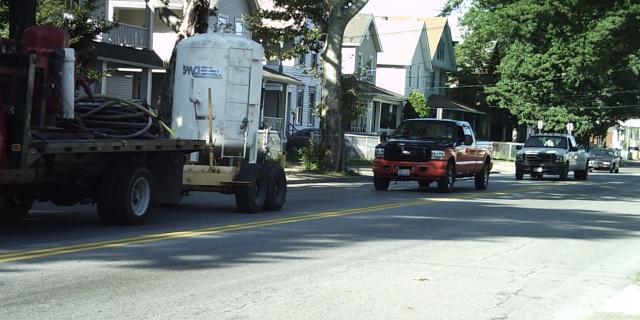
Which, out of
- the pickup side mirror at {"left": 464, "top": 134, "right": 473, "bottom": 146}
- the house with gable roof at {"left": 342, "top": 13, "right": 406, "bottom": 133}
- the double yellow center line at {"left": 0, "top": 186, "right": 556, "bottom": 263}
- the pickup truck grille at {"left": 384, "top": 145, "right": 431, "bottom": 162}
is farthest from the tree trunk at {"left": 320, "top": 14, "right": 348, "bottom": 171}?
the house with gable roof at {"left": 342, "top": 13, "right": 406, "bottom": 133}

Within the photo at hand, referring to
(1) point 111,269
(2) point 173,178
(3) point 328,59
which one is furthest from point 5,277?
(3) point 328,59

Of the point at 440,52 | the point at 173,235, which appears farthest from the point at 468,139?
the point at 440,52

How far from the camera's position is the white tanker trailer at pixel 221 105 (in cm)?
1403

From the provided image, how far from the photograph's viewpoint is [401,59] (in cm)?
6425

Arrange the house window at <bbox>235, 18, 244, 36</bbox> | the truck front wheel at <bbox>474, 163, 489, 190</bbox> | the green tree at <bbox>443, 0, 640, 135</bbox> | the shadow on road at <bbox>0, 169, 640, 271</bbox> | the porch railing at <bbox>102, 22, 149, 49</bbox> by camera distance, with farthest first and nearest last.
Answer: the green tree at <bbox>443, 0, 640, 135</bbox> → the house window at <bbox>235, 18, 244, 36</bbox> → the porch railing at <bbox>102, 22, 149, 49</bbox> → the truck front wheel at <bbox>474, 163, 489, 190</bbox> → the shadow on road at <bbox>0, 169, 640, 271</bbox>

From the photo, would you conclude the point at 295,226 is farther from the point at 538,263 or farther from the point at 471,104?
the point at 471,104

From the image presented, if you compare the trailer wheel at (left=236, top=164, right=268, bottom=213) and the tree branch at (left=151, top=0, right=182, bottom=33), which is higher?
the tree branch at (left=151, top=0, right=182, bottom=33)

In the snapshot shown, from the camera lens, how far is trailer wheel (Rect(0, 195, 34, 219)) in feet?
38.6

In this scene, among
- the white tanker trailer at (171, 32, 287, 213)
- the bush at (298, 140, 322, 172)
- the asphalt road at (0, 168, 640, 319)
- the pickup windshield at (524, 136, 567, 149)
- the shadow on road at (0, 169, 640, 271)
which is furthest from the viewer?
the pickup windshield at (524, 136, 567, 149)

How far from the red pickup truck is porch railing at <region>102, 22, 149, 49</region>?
15.1 m

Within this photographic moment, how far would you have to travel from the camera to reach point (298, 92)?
1975 inches

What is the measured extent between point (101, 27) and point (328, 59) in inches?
351

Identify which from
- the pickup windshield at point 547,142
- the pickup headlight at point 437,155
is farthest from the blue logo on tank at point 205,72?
the pickup windshield at point 547,142

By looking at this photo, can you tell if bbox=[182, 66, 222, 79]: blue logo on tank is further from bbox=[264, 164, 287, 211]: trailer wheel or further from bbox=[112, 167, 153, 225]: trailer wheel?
bbox=[112, 167, 153, 225]: trailer wheel
